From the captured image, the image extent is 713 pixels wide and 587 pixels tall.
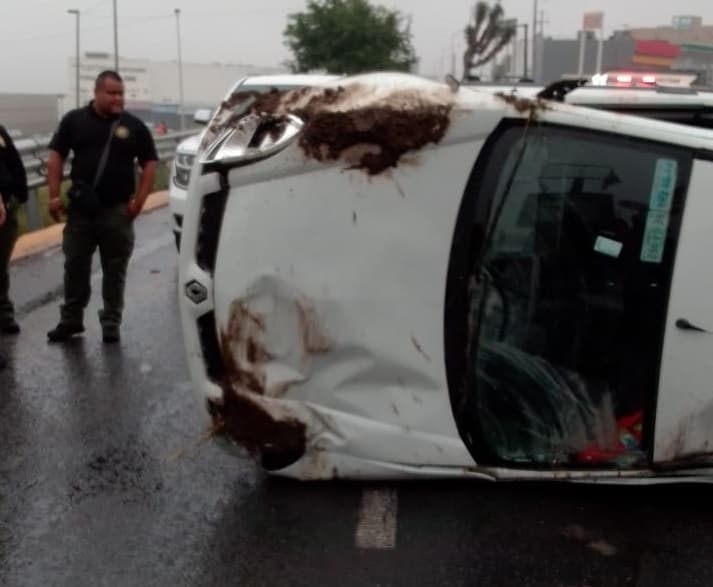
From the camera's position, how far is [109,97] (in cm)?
586

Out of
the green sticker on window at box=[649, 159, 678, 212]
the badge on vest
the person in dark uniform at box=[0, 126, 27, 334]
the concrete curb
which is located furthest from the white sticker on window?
the concrete curb

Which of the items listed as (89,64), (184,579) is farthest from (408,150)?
(89,64)

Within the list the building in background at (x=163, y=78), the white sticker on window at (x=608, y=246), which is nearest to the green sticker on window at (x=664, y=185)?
the white sticker on window at (x=608, y=246)

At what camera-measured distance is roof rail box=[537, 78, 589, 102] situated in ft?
12.5

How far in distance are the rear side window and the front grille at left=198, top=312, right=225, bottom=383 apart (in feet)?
2.98

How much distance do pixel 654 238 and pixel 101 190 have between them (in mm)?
3672

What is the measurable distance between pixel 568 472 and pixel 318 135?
160cm

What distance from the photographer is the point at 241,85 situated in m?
9.10

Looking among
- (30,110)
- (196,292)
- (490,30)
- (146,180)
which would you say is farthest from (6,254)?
(30,110)

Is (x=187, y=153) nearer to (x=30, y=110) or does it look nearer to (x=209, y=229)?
(x=209, y=229)

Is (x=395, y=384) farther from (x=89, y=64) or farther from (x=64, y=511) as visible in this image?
(x=89, y=64)

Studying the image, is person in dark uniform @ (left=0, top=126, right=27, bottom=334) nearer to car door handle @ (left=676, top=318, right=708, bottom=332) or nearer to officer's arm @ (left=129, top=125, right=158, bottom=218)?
officer's arm @ (left=129, top=125, right=158, bottom=218)

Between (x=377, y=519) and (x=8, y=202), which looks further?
(x=8, y=202)

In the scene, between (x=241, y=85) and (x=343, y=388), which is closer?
(x=343, y=388)
